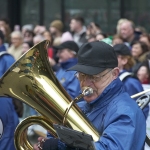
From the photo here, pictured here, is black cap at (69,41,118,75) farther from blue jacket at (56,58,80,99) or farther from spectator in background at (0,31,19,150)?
blue jacket at (56,58,80,99)

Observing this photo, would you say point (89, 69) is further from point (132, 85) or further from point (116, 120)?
point (132, 85)

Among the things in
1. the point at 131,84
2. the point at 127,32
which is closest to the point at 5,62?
the point at 131,84

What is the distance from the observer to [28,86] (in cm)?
366

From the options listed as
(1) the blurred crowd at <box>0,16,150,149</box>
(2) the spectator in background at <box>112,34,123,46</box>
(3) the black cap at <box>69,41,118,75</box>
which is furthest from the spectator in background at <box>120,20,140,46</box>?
(3) the black cap at <box>69,41,118,75</box>

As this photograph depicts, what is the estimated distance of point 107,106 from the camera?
3.42 m

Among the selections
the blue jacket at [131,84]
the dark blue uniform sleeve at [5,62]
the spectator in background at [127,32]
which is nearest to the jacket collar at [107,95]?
the blue jacket at [131,84]

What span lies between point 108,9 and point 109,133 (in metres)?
12.1

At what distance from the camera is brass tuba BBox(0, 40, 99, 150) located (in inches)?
133

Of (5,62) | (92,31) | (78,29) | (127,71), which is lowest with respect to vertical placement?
(92,31)

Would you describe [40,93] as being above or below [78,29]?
above

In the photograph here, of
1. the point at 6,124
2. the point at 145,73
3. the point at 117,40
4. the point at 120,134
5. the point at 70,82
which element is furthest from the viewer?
the point at 117,40

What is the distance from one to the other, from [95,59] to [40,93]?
40cm

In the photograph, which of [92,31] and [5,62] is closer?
[5,62]

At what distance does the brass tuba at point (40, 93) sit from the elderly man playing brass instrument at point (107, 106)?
12cm
